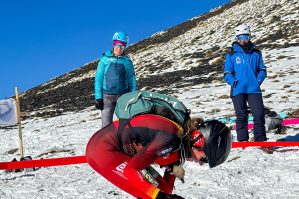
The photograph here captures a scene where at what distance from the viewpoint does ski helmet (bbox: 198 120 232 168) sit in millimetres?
3506

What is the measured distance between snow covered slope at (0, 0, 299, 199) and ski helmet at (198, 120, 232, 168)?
1.95m

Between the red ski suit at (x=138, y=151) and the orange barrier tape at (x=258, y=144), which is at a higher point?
the red ski suit at (x=138, y=151)

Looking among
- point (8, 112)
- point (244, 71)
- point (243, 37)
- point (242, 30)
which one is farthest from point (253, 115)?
point (8, 112)

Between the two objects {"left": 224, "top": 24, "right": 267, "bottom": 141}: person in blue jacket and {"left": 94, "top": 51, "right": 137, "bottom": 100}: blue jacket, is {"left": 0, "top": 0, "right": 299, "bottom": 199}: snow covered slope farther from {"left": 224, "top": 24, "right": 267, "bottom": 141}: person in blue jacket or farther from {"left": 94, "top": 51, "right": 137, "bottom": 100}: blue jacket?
{"left": 94, "top": 51, "right": 137, "bottom": 100}: blue jacket

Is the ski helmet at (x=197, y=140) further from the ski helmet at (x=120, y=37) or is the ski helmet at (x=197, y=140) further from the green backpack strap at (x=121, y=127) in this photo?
the ski helmet at (x=120, y=37)

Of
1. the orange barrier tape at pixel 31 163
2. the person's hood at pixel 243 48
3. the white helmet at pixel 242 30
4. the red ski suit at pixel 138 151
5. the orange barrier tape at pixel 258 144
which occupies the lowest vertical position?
the orange barrier tape at pixel 258 144

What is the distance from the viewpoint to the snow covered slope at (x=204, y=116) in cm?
586

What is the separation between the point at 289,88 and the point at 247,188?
9.58m

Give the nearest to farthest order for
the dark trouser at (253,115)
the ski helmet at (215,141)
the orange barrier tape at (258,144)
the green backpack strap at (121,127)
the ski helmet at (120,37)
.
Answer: the ski helmet at (215,141) < the green backpack strap at (121,127) < the orange barrier tape at (258,144) < the ski helmet at (120,37) < the dark trouser at (253,115)

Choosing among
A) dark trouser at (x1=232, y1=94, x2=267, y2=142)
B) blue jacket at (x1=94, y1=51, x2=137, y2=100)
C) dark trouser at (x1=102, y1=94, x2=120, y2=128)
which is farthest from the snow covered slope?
blue jacket at (x1=94, y1=51, x2=137, y2=100)

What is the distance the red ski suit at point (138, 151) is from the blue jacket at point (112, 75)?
3672 millimetres

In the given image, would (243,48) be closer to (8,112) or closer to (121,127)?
(121,127)

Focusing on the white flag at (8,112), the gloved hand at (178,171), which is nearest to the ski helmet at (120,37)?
the white flag at (8,112)

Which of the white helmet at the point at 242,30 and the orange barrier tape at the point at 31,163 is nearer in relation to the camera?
the orange barrier tape at the point at 31,163
